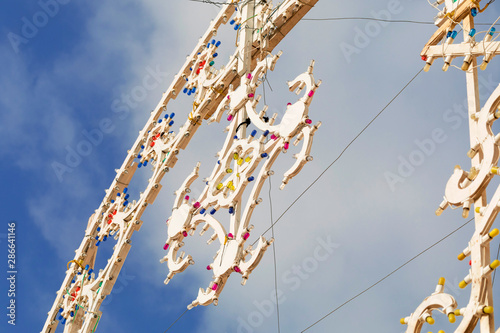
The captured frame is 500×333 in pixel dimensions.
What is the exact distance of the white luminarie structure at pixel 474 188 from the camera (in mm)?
1920

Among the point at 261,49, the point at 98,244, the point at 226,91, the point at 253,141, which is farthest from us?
the point at 98,244

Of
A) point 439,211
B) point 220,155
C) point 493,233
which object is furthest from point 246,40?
point 493,233

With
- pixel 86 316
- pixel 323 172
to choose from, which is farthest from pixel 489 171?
pixel 86 316

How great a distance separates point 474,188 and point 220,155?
161cm

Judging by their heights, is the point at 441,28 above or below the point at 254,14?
below

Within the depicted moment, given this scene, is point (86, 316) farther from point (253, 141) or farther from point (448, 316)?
point (448, 316)

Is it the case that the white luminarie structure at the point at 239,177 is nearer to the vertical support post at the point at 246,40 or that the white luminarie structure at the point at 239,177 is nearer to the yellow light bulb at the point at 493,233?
the vertical support post at the point at 246,40

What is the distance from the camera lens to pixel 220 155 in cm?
340

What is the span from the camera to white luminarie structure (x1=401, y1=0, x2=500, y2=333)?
1.92m

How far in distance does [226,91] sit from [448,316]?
230 cm

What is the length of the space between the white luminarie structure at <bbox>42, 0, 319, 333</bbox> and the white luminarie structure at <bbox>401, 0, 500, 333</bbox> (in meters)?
0.81

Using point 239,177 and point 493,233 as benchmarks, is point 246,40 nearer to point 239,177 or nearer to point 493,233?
point 239,177

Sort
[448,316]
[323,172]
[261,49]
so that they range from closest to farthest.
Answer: [448,316], [323,172], [261,49]

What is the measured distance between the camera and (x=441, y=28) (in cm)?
245
